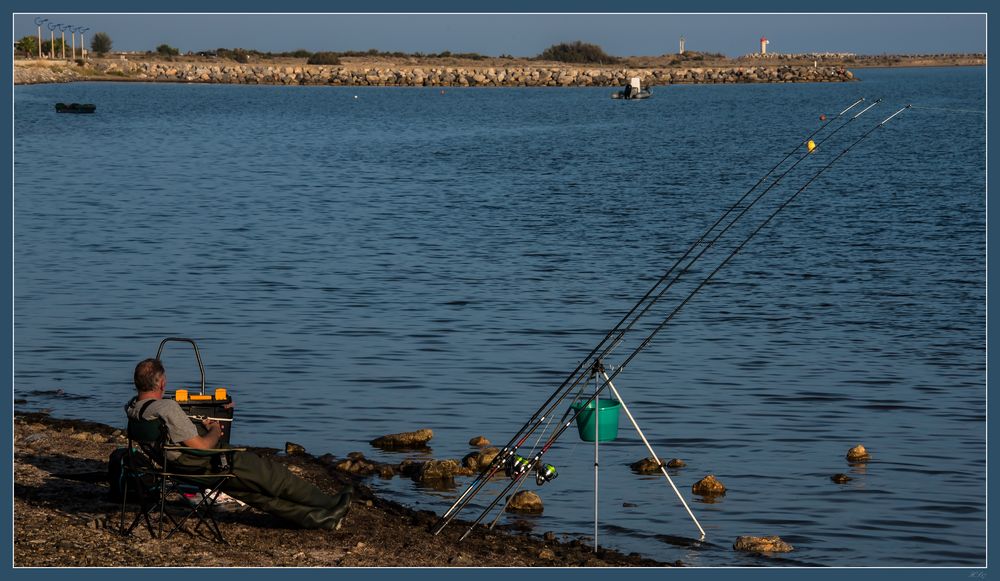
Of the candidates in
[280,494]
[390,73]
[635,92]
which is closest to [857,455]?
[280,494]

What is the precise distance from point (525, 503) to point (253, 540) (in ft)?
7.47

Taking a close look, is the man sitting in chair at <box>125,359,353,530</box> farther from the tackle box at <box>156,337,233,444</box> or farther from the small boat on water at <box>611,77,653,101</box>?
the small boat on water at <box>611,77,653,101</box>

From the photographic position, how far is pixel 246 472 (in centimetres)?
767

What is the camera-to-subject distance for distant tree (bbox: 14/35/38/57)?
10274cm

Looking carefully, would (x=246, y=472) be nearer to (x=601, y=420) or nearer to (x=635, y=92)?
(x=601, y=420)

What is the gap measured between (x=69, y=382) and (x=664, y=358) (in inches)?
244

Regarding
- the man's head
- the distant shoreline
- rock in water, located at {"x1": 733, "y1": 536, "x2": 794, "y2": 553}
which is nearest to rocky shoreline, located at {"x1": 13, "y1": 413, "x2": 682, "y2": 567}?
rock in water, located at {"x1": 733, "y1": 536, "x2": 794, "y2": 553}

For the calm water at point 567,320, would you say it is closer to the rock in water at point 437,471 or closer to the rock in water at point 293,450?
the rock in water at point 437,471

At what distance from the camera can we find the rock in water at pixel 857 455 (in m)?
11.0

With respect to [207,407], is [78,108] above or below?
above

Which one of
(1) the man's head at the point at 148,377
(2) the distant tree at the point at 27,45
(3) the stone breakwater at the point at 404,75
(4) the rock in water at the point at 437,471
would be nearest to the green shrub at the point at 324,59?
(3) the stone breakwater at the point at 404,75

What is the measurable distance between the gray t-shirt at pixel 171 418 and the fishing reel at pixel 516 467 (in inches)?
83.0

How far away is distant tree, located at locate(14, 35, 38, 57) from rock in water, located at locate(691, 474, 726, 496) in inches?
3974

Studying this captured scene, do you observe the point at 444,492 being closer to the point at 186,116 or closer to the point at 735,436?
the point at 735,436
